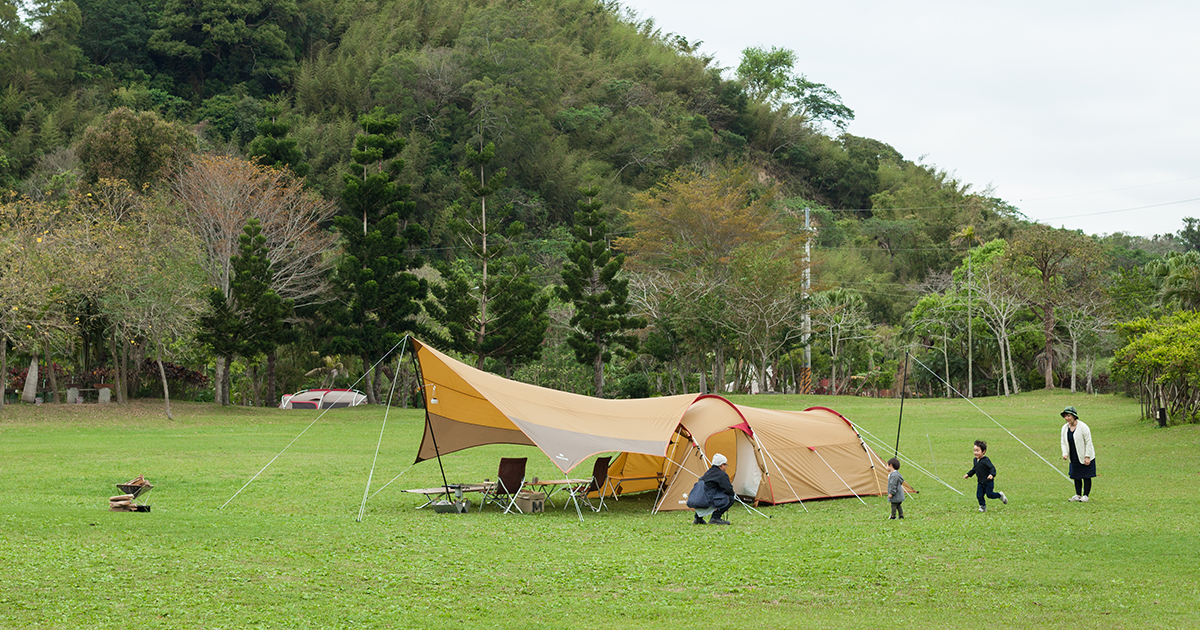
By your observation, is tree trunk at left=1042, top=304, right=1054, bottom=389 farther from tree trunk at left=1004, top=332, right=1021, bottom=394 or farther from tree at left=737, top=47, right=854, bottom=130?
tree at left=737, top=47, right=854, bottom=130

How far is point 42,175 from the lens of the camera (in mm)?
36438

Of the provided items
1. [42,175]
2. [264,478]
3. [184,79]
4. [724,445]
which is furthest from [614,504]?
[184,79]

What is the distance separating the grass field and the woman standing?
35 centimetres

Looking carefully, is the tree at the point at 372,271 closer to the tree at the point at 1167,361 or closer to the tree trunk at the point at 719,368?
the tree trunk at the point at 719,368

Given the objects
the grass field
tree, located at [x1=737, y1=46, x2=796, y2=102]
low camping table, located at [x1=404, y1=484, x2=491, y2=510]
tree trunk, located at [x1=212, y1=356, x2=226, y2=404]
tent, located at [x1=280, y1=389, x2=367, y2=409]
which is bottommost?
the grass field

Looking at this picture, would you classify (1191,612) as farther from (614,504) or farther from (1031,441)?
(1031,441)

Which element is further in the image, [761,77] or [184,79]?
[761,77]

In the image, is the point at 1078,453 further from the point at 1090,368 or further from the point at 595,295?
the point at 1090,368

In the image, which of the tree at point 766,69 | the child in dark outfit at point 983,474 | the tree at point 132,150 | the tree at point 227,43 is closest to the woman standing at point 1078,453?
the child in dark outfit at point 983,474

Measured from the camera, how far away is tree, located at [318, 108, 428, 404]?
1169 inches

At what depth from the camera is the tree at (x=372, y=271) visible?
2970 centimetres

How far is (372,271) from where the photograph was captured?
1163 inches

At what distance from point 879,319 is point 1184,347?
109 feet

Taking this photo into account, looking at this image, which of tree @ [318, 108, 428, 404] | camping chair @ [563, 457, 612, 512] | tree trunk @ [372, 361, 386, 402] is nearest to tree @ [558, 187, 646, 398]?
tree @ [318, 108, 428, 404]
